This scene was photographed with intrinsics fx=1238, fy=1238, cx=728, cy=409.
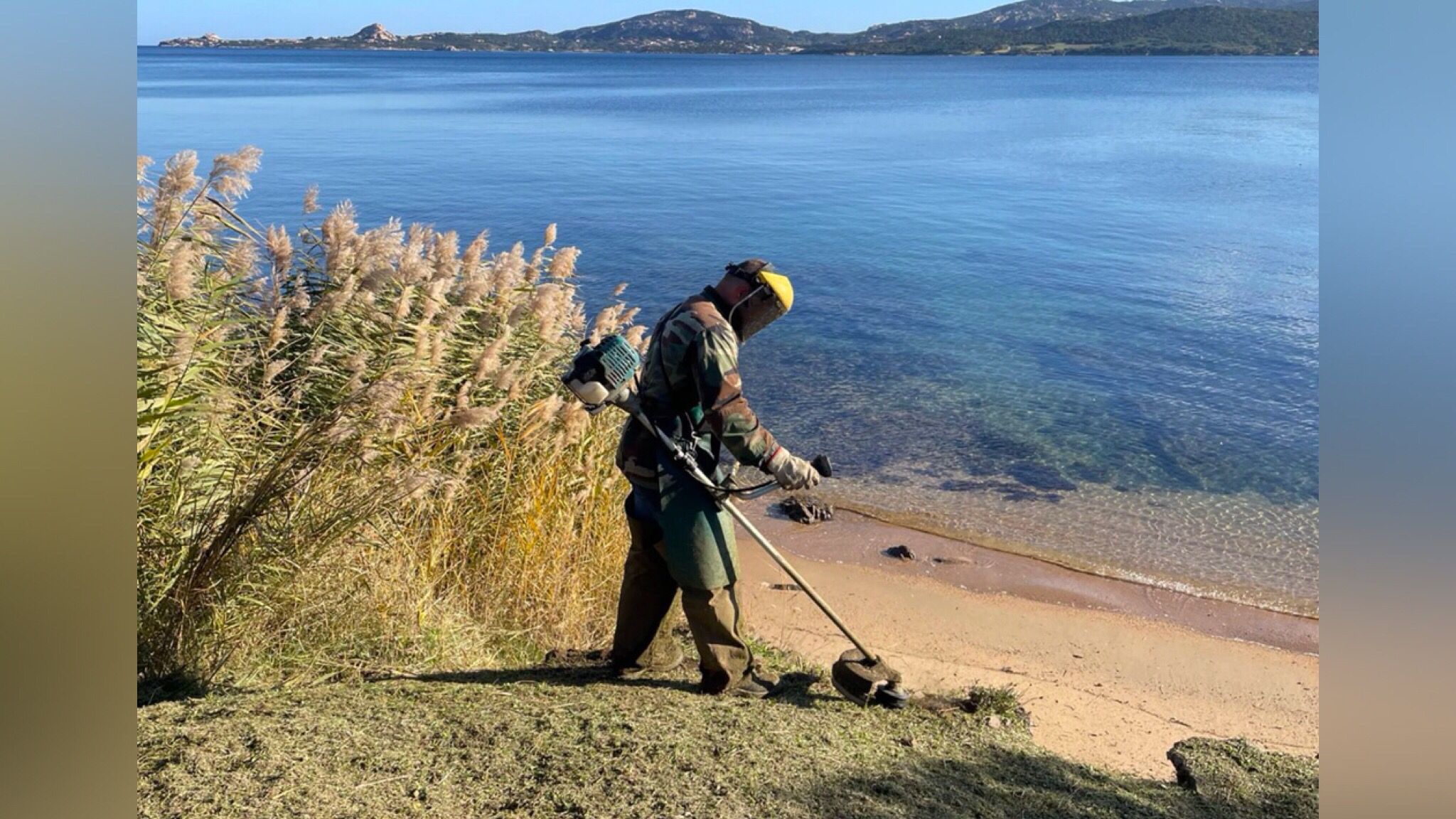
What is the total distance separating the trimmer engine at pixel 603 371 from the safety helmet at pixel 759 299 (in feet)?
1.82

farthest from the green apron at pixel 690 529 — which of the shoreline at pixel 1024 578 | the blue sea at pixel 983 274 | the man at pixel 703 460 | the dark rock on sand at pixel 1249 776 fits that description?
the blue sea at pixel 983 274

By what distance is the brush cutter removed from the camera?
4980mm

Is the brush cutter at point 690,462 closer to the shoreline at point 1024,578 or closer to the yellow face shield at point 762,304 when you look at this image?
the yellow face shield at point 762,304

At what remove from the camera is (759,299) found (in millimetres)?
5316

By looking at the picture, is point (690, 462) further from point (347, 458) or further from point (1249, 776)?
point (1249, 776)

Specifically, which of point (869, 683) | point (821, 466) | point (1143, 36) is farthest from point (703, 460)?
point (1143, 36)

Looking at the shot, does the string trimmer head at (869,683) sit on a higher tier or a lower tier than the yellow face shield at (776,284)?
lower

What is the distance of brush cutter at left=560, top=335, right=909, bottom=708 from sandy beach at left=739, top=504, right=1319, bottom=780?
814 mm

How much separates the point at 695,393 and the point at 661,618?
1.14m

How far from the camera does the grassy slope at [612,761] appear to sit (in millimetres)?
4070

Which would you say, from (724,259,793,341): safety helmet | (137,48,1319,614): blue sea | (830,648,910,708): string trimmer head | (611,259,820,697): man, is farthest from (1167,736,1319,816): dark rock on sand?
(137,48,1319,614): blue sea

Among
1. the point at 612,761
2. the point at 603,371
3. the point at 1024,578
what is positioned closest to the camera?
the point at 612,761

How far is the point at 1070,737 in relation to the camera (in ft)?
20.5

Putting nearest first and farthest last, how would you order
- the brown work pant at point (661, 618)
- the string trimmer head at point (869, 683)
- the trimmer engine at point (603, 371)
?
the trimmer engine at point (603, 371) < the brown work pant at point (661, 618) < the string trimmer head at point (869, 683)
